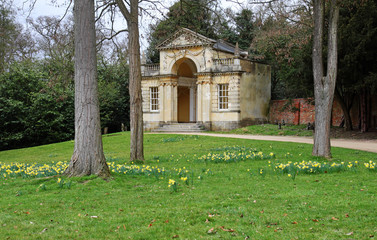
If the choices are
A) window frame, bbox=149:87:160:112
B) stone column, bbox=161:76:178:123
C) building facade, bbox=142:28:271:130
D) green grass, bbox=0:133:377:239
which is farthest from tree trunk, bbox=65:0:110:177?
window frame, bbox=149:87:160:112

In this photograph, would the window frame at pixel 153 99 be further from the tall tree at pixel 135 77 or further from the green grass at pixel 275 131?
the tall tree at pixel 135 77

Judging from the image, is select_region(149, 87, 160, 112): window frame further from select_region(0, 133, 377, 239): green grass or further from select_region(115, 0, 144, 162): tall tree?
select_region(0, 133, 377, 239): green grass

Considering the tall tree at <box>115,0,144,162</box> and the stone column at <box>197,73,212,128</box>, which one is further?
the stone column at <box>197,73,212,128</box>

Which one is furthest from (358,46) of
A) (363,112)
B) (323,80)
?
(323,80)

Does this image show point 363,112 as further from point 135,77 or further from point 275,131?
point 135,77

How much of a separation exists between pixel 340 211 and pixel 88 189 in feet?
15.2

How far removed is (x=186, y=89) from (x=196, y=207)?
31.9 meters

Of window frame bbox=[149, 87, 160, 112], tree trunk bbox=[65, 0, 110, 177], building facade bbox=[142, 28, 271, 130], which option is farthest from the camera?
window frame bbox=[149, 87, 160, 112]

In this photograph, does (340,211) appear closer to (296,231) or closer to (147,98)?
(296,231)

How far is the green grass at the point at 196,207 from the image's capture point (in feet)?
15.4

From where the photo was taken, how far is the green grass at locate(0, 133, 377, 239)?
184 inches

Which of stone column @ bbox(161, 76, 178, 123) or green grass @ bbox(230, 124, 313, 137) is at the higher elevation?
stone column @ bbox(161, 76, 178, 123)

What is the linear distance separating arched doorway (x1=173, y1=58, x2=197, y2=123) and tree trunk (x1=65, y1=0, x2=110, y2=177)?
25.2 meters

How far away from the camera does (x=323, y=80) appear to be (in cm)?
1172
